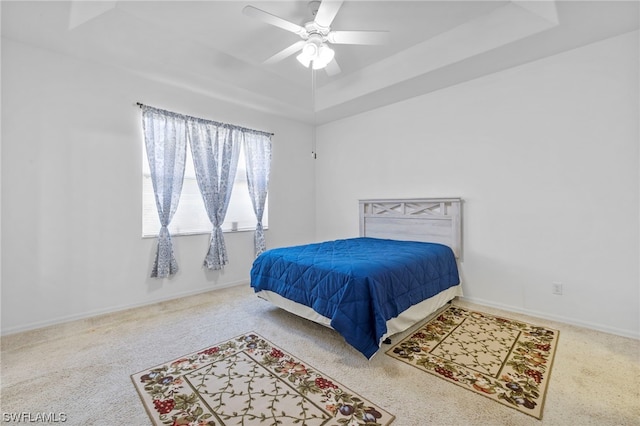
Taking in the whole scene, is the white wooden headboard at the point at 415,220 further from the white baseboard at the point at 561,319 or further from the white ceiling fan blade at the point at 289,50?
the white ceiling fan blade at the point at 289,50

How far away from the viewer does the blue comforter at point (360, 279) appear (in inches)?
84.6

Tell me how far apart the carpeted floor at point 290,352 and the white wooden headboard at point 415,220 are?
3.36 feet

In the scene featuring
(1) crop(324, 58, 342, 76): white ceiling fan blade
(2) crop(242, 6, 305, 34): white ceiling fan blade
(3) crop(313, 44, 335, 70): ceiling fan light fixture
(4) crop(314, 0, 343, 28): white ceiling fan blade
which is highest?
(4) crop(314, 0, 343, 28): white ceiling fan blade

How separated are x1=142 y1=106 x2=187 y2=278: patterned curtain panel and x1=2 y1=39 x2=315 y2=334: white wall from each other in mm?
129

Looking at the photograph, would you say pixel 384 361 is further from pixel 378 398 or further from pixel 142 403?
pixel 142 403

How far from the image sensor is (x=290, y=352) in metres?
2.31

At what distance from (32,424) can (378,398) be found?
1.93 m

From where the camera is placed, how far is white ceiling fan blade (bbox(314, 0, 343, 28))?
209 centimetres

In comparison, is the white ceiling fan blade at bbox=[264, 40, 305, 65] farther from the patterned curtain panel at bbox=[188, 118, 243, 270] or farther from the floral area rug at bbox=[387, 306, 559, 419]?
the floral area rug at bbox=[387, 306, 559, 419]

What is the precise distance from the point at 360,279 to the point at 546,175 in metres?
2.39

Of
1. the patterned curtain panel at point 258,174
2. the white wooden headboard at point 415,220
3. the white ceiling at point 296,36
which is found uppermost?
the white ceiling at point 296,36

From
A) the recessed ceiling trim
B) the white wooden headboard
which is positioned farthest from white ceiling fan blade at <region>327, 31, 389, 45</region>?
the white wooden headboard

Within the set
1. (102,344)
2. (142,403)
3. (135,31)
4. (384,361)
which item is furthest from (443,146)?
(102,344)

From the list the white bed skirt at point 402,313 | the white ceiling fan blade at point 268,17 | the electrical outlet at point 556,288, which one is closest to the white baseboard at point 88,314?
the white bed skirt at point 402,313
